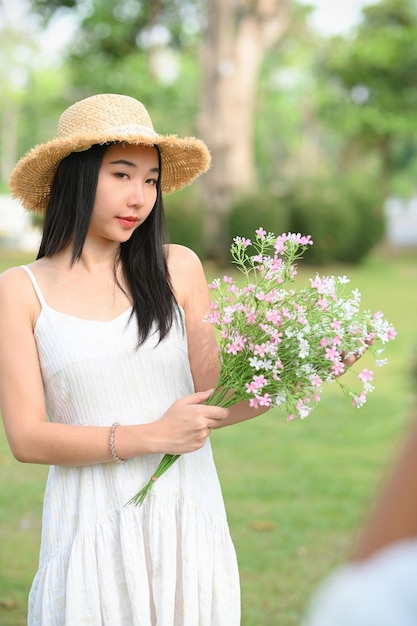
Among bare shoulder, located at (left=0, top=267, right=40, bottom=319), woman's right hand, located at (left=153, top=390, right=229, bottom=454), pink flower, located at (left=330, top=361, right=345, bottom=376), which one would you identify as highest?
bare shoulder, located at (left=0, top=267, right=40, bottom=319)

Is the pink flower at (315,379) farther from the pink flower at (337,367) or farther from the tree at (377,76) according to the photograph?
the tree at (377,76)

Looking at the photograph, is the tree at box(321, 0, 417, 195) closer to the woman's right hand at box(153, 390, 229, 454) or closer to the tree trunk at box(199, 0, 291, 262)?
the tree trunk at box(199, 0, 291, 262)

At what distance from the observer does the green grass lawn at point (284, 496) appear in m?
5.18

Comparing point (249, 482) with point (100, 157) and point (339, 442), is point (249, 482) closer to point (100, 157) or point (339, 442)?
point (339, 442)

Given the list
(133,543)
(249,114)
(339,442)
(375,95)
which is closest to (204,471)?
(133,543)

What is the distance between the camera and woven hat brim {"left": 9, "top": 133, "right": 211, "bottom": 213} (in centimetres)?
273

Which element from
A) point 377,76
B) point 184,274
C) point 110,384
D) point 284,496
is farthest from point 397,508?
point 377,76

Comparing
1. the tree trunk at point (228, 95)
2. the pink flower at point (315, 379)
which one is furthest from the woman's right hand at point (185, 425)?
the tree trunk at point (228, 95)

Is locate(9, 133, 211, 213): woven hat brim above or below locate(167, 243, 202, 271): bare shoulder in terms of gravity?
above

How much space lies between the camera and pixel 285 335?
2.53m

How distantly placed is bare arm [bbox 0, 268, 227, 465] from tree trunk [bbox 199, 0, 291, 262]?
17452 millimetres

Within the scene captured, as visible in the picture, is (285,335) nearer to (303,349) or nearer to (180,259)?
(303,349)

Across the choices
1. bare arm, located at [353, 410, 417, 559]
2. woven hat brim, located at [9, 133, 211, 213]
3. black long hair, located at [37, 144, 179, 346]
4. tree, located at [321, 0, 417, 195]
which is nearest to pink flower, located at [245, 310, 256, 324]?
black long hair, located at [37, 144, 179, 346]

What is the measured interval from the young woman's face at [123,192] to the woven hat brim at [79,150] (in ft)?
0.15
